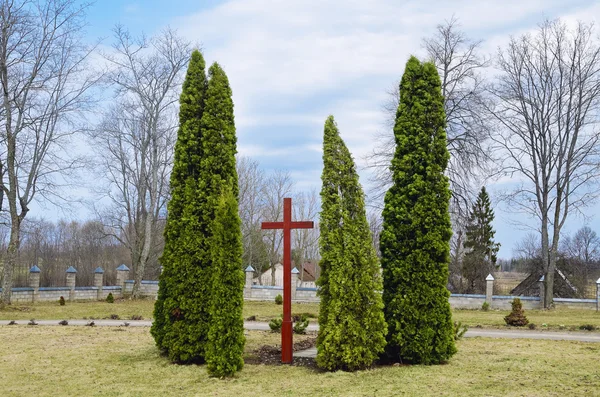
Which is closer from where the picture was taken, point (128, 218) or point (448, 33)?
point (448, 33)

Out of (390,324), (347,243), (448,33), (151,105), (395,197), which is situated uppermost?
(448,33)

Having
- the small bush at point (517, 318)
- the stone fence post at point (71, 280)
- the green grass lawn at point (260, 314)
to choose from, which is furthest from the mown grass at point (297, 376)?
the stone fence post at point (71, 280)

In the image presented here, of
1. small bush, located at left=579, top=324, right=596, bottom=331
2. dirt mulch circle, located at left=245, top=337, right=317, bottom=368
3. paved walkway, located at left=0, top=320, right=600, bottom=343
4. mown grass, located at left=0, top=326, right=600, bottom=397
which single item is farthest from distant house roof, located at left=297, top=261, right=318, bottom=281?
mown grass, located at left=0, top=326, right=600, bottom=397

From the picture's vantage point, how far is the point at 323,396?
23.3 ft

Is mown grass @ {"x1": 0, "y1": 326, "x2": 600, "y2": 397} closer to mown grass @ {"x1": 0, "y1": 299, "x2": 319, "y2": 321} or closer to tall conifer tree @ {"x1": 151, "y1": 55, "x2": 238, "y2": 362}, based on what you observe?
tall conifer tree @ {"x1": 151, "y1": 55, "x2": 238, "y2": 362}

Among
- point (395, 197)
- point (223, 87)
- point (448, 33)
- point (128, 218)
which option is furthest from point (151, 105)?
point (395, 197)

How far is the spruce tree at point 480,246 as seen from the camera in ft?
107

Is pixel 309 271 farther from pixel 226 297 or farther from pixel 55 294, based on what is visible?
pixel 226 297

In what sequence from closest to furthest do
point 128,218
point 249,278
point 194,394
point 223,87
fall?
point 194,394
point 223,87
point 249,278
point 128,218

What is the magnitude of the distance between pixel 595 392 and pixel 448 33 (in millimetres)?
19426

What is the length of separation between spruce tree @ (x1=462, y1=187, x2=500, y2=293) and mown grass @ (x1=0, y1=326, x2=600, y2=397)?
21442 millimetres

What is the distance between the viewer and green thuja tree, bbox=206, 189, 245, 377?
8.34 metres

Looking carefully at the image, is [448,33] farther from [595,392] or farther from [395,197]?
[595,392]

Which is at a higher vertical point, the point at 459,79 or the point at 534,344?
the point at 459,79
